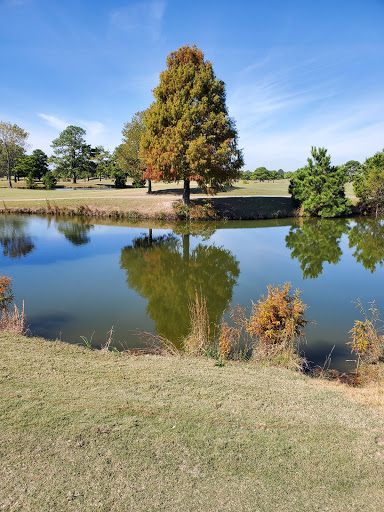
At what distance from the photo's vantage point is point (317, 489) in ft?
11.2

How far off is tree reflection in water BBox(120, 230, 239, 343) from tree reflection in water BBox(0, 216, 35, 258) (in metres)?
5.64

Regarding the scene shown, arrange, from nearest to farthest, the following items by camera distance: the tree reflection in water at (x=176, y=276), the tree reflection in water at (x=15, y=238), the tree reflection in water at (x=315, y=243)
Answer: the tree reflection in water at (x=176, y=276)
the tree reflection in water at (x=315, y=243)
the tree reflection in water at (x=15, y=238)

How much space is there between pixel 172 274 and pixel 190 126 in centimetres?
1660

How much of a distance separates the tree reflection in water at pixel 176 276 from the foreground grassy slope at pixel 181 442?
3.39 metres

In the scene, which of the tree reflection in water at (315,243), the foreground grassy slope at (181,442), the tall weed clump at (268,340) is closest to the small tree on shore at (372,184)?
the tree reflection in water at (315,243)

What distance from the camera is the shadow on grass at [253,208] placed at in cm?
3284

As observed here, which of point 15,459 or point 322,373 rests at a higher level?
point 15,459

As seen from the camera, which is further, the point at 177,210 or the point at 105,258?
the point at 177,210

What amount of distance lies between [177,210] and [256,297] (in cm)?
2052

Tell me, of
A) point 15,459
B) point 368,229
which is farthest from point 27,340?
point 368,229

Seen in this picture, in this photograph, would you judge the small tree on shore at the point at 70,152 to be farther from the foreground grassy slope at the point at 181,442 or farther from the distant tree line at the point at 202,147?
the foreground grassy slope at the point at 181,442

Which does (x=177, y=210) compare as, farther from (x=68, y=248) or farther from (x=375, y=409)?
(x=375, y=409)

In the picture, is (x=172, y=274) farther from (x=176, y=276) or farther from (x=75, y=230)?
(x=75, y=230)

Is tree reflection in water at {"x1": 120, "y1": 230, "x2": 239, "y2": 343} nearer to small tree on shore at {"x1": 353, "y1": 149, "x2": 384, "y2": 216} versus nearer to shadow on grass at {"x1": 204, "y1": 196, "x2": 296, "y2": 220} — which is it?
shadow on grass at {"x1": 204, "y1": 196, "x2": 296, "y2": 220}
